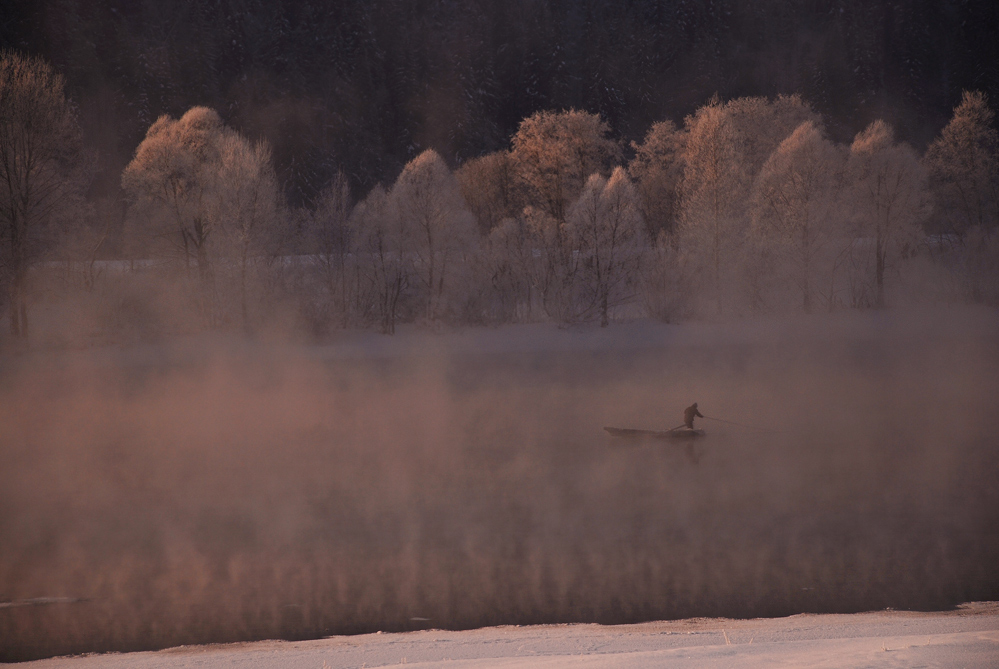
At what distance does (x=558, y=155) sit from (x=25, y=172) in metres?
23.1

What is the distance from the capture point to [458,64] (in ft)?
303

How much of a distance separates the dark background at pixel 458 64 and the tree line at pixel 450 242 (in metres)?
45.6

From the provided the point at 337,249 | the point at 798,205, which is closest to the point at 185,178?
the point at 337,249

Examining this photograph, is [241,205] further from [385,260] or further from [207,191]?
[385,260]

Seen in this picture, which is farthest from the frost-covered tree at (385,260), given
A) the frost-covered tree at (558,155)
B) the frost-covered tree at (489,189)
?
the frost-covered tree at (489,189)

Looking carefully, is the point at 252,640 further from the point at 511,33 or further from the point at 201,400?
the point at 511,33

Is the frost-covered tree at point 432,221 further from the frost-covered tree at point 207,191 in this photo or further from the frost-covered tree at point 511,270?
the frost-covered tree at point 207,191

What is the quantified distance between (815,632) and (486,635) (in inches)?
125

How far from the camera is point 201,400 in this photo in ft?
75.8

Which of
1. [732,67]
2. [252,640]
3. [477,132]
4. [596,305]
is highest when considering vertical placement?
[732,67]

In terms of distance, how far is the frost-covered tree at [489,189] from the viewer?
5072 centimetres

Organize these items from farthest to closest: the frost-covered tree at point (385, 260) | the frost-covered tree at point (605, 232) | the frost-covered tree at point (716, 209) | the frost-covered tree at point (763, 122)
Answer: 1. the frost-covered tree at point (763, 122)
2. the frost-covered tree at point (716, 209)
3. the frost-covered tree at point (385, 260)
4. the frost-covered tree at point (605, 232)

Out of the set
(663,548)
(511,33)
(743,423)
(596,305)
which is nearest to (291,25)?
(511,33)

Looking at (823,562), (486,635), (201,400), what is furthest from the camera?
(201,400)
